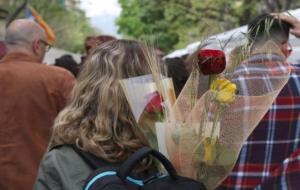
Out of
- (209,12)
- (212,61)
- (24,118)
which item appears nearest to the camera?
(212,61)

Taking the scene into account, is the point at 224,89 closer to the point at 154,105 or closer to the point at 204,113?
the point at 204,113

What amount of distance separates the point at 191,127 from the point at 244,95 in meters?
0.26

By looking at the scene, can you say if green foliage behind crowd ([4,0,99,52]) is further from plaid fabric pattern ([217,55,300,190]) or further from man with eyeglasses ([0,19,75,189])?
plaid fabric pattern ([217,55,300,190])

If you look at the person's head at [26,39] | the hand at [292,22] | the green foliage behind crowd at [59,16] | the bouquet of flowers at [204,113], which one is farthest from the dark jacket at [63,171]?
the green foliage behind crowd at [59,16]

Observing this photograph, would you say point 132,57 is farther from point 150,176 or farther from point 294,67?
Result: point 294,67

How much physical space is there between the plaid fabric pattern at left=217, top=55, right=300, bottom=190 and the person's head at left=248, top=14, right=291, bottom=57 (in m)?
0.30

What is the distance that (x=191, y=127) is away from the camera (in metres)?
2.11

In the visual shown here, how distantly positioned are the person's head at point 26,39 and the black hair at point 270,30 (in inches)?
83.0

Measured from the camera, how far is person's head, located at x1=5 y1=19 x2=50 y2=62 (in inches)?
170

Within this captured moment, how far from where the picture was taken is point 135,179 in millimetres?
2117

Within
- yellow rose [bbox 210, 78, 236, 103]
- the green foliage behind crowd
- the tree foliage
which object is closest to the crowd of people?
yellow rose [bbox 210, 78, 236, 103]

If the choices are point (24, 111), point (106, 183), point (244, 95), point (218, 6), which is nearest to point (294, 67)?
point (244, 95)

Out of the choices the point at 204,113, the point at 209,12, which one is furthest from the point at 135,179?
the point at 209,12

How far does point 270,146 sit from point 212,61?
471mm
